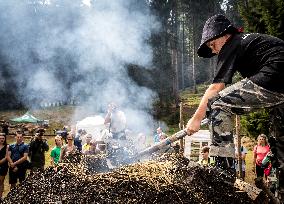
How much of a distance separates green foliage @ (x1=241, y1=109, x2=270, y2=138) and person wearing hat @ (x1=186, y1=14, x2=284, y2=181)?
35.6 ft

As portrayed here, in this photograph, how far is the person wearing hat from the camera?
323 cm

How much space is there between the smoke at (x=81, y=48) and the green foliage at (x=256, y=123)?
6079 mm

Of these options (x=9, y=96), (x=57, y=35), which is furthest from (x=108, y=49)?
(x=9, y=96)

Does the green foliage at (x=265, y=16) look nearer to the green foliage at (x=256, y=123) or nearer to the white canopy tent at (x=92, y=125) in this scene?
the green foliage at (x=256, y=123)

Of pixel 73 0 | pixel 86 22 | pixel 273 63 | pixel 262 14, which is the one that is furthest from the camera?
pixel 73 0

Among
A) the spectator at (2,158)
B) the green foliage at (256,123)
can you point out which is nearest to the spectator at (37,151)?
the spectator at (2,158)

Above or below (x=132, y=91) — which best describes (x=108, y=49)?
above

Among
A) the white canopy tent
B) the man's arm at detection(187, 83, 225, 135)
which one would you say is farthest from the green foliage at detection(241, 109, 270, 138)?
the man's arm at detection(187, 83, 225, 135)

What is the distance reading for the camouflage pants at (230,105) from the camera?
3230 mm

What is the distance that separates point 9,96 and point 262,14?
24540 mm

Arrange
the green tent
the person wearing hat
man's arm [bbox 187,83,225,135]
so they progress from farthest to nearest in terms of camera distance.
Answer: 1. the green tent
2. man's arm [bbox 187,83,225,135]
3. the person wearing hat

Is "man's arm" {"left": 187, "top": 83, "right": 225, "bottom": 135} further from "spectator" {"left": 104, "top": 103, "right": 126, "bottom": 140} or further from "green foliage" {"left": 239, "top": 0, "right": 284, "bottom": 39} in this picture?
"green foliage" {"left": 239, "top": 0, "right": 284, "bottom": 39}

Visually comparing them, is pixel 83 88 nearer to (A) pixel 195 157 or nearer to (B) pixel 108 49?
(B) pixel 108 49

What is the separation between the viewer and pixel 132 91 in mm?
24359
